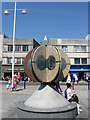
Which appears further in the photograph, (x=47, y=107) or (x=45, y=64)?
(x=45, y=64)

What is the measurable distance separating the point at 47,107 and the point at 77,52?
3019 cm

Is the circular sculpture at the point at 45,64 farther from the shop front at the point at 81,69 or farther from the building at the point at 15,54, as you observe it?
the building at the point at 15,54

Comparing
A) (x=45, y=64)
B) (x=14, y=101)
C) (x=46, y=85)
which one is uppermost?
(x=45, y=64)

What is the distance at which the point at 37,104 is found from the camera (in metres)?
5.40

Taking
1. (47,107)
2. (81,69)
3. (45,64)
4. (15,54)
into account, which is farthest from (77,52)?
(47,107)

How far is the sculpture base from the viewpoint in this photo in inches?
193

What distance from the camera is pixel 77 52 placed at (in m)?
34.2

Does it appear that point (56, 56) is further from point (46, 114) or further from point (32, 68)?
point (46, 114)

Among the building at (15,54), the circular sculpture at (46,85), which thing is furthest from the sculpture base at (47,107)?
the building at (15,54)

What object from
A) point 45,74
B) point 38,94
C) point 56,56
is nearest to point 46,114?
point 38,94

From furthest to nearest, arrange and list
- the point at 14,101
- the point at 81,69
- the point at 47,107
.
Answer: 1. the point at 81,69
2. the point at 14,101
3. the point at 47,107

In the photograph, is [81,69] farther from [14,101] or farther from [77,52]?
[14,101]

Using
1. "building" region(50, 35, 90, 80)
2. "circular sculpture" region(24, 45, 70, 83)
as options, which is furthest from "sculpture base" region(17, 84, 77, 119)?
"building" region(50, 35, 90, 80)

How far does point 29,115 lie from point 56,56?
8.43 ft
